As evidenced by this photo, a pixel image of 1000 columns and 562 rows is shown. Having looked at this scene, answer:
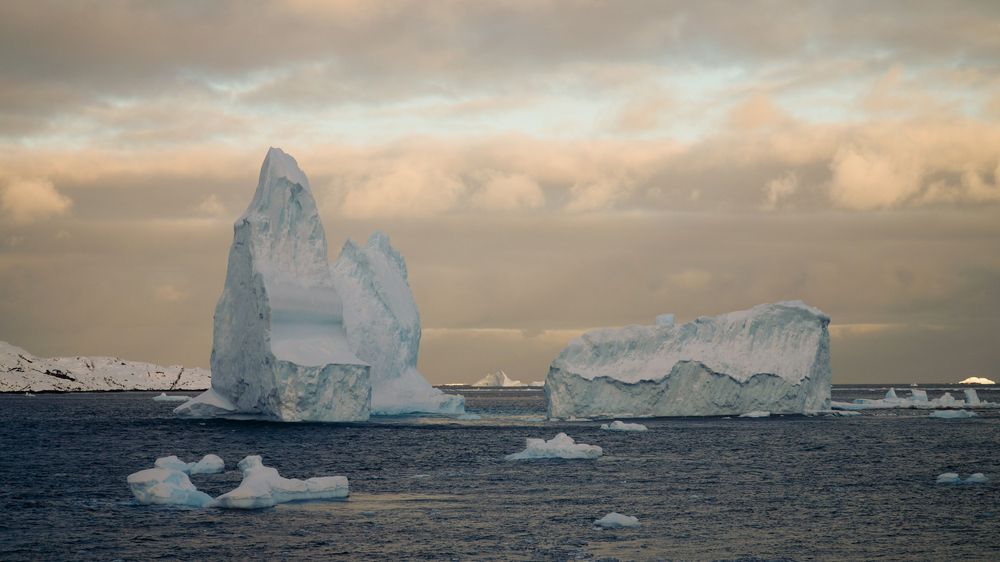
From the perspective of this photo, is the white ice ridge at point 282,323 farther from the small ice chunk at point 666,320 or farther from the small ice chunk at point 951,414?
the small ice chunk at point 951,414

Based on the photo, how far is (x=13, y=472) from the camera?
32.9 meters

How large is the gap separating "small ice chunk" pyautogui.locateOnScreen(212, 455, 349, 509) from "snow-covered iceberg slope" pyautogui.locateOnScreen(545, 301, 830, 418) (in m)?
31.0

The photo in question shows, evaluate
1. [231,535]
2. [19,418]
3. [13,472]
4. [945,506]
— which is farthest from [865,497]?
[19,418]

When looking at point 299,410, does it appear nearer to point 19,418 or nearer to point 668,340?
point 668,340

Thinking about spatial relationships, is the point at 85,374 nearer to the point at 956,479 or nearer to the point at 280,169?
the point at 280,169

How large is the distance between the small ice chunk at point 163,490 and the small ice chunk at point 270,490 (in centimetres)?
51

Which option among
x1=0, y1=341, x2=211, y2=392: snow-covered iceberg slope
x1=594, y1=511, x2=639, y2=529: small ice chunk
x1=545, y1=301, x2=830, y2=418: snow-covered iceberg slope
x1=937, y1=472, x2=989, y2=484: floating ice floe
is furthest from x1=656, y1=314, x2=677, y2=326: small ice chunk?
x1=0, y1=341, x2=211, y2=392: snow-covered iceberg slope

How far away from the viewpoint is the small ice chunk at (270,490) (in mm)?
24297

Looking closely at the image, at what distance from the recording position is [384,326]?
64188 mm

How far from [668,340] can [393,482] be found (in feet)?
94.2

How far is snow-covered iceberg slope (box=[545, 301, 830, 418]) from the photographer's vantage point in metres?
56.2

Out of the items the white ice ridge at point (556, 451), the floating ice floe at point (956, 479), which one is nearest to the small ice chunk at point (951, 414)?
the white ice ridge at point (556, 451)

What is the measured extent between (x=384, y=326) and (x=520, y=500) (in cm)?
3811

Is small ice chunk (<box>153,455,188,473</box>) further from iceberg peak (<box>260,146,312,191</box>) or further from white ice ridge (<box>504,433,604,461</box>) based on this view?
iceberg peak (<box>260,146,312,191</box>)
